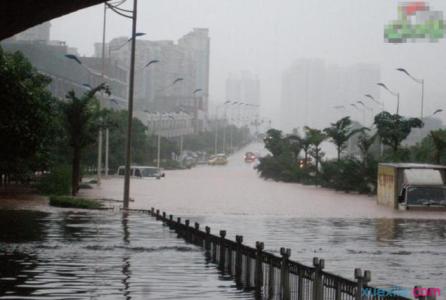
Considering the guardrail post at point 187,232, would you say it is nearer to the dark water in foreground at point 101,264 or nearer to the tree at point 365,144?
the dark water in foreground at point 101,264

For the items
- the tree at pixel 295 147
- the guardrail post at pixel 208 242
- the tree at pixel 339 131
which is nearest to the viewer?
the guardrail post at pixel 208 242

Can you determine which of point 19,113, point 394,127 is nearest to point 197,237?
point 19,113

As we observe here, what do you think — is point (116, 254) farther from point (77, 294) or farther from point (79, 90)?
point (79, 90)

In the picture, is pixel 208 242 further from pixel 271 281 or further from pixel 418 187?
pixel 418 187

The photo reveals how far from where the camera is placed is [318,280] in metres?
11.1

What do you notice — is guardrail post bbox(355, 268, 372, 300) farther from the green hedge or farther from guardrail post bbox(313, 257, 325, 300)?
the green hedge

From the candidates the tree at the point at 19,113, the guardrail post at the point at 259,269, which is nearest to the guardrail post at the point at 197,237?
the guardrail post at the point at 259,269

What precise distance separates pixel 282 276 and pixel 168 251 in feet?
26.9

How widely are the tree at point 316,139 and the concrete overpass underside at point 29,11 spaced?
75.7 metres

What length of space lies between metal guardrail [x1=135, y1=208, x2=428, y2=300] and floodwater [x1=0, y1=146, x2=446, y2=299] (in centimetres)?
34

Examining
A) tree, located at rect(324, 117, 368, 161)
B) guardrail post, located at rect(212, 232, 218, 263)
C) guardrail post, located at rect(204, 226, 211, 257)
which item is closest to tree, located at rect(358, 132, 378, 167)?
tree, located at rect(324, 117, 368, 161)

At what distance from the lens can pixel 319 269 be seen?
11117mm

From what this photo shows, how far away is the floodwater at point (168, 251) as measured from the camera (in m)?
14.6

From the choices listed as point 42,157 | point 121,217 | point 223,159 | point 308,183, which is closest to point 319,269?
point 121,217
